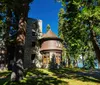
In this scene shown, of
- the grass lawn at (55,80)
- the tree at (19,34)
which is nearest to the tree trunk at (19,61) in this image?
the tree at (19,34)

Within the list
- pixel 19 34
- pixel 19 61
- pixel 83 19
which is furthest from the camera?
pixel 19 34

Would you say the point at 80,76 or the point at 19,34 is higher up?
the point at 19,34

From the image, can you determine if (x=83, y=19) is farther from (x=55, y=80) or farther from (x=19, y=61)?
(x=19, y=61)

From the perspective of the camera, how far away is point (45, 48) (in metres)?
→ 37.6

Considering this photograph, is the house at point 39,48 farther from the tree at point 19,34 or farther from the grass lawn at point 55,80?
the tree at point 19,34

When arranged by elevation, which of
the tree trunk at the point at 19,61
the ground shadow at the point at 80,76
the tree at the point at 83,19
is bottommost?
the ground shadow at the point at 80,76

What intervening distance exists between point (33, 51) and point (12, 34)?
6.94 meters

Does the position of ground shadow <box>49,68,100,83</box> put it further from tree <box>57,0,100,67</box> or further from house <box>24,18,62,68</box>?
house <box>24,18,62,68</box>

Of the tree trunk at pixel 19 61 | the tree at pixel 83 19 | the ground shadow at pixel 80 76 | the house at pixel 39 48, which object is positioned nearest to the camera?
the tree at pixel 83 19

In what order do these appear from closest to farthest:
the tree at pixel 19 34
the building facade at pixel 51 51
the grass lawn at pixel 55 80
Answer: the grass lawn at pixel 55 80 → the tree at pixel 19 34 → the building facade at pixel 51 51

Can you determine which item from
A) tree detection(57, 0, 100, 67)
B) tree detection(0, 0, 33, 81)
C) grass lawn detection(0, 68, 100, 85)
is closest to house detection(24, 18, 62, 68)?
grass lawn detection(0, 68, 100, 85)

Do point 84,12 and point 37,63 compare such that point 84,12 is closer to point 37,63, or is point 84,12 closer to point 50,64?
point 50,64

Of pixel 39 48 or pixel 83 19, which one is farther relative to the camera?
pixel 39 48

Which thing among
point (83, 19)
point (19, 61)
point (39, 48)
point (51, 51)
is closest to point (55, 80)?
point (19, 61)
